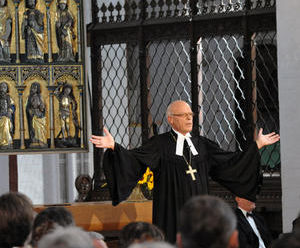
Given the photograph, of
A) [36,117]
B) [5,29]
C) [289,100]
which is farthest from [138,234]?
[5,29]

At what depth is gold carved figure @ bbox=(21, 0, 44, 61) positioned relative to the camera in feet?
30.8

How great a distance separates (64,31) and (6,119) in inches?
46.8

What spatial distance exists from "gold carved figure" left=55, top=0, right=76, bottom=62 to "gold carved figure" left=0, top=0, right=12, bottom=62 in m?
0.55

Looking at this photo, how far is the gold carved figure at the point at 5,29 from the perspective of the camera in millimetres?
9430

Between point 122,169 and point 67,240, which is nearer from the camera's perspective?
point 67,240

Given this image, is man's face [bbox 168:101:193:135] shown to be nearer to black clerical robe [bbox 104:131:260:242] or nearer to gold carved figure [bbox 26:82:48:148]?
black clerical robe [bbox 104:131:260:242]

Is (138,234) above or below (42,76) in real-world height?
below

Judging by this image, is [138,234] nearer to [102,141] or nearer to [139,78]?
[102,141]

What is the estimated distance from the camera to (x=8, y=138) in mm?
9438

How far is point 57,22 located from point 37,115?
1.07 m

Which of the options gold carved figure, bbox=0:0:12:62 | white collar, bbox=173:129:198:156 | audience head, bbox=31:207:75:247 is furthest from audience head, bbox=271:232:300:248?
gold carved figure, bbox=0:0:12:62

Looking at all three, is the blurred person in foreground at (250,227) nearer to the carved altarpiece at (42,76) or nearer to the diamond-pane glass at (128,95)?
the carved altarpiece at (42,76)

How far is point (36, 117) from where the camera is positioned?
9.41 meters

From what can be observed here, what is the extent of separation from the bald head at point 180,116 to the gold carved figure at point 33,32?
2571mm
